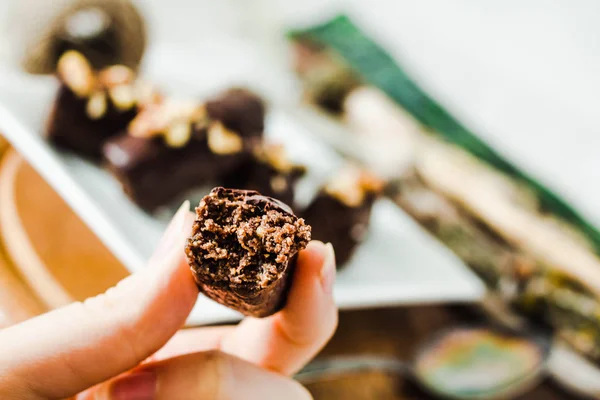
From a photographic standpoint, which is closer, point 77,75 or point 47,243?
point 47,243

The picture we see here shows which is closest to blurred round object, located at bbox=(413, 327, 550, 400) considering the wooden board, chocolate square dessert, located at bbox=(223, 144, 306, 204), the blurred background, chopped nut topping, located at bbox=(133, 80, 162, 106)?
the blurred background

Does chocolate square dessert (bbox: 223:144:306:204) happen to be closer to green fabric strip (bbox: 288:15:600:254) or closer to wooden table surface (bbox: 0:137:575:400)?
wooden table surface (bbox: 0:137:575:400)


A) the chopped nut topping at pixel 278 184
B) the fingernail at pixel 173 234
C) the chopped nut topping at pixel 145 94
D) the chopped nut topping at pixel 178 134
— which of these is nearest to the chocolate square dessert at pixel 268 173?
the chopped nut topping at pixel 278 184

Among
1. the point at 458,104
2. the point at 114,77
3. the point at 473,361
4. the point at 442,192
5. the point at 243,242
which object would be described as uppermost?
the point at 243,242

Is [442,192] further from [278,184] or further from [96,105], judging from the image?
[96,105]

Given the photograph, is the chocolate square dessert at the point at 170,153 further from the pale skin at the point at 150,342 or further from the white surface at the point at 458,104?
the pale skin at the point at 150,342

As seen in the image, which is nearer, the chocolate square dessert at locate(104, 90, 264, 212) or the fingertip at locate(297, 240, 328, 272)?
the fingertip at locate(297, 240, 328, 272)

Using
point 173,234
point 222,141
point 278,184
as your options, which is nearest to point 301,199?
point 278,184
